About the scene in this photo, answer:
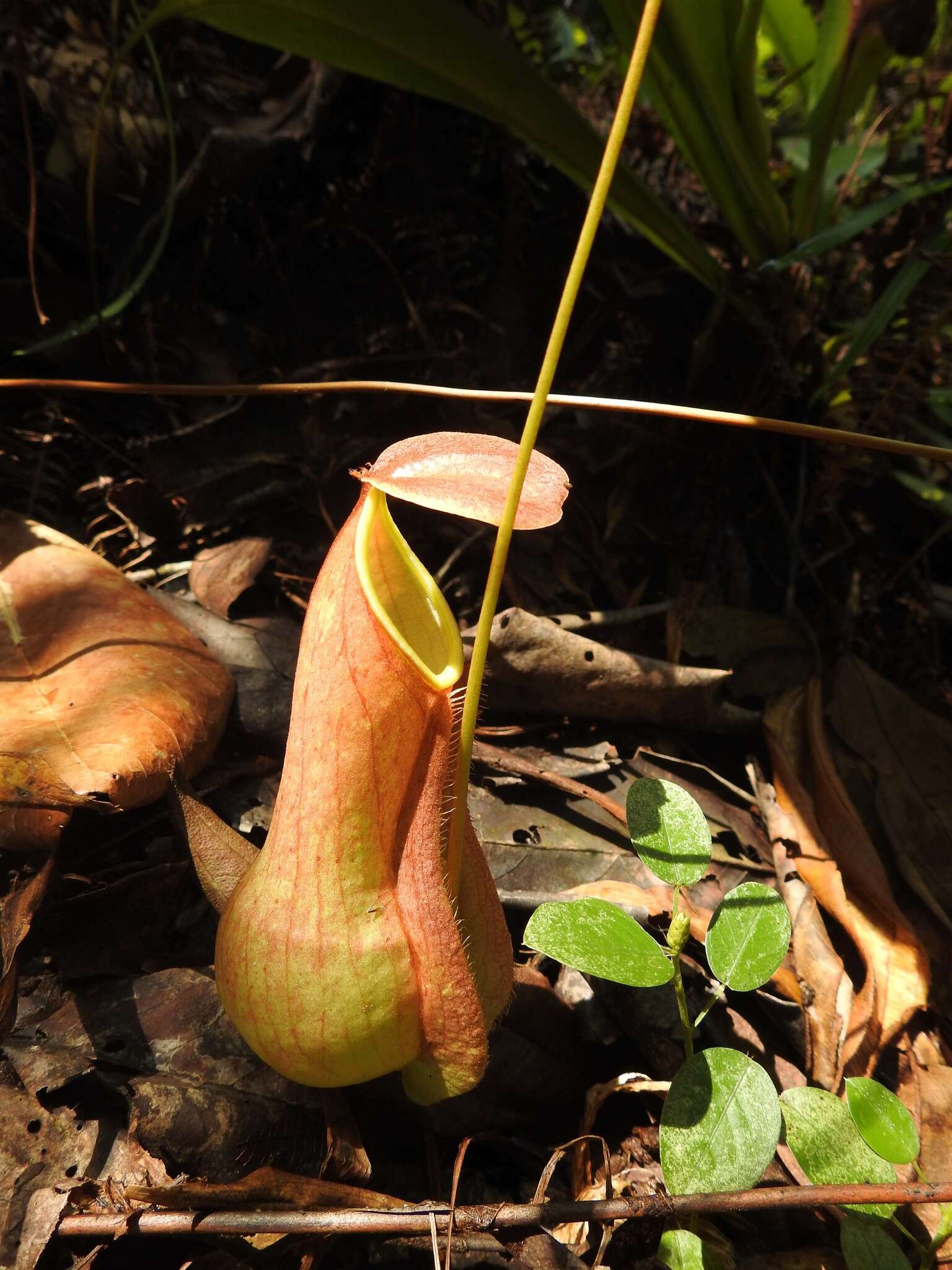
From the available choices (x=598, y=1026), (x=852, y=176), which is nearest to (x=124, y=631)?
(x=598, y=1026)

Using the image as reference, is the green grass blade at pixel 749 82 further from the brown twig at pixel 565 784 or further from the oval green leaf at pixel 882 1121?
the oval green leaf at pixel 882 1121

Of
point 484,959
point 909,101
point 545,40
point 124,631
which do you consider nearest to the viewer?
point 484,959

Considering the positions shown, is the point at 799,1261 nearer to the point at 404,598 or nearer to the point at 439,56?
the point at 404,598

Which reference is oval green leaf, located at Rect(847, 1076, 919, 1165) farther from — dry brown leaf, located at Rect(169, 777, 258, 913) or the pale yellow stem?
dry brown leaf, located at Rect(169, 777, 258, 913)

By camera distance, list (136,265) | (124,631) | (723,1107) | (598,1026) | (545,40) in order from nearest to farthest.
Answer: (723,1107), (598,1026), (124,631), (136,265), (545,40)

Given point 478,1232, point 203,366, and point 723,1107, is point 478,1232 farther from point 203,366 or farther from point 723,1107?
point 203,366

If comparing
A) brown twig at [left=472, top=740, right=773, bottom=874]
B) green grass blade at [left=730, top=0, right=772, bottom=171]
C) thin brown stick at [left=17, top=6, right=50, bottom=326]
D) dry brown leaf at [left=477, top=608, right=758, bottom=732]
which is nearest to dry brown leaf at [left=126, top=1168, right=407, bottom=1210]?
brown twig at [left=472, top=740, right=773, bottom=874]
